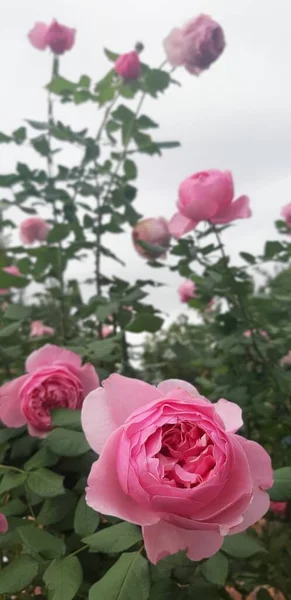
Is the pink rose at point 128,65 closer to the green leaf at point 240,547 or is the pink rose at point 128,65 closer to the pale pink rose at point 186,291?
the pale pink rose at point 186,291

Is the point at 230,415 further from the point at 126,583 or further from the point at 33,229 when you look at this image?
the point at 33,229

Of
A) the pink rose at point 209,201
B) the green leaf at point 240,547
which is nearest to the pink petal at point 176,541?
the green leaf at point 240,547

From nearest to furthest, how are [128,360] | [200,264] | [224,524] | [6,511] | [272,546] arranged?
[224,524] < [6,511] < [272,546] < [200,264] < [128,360]

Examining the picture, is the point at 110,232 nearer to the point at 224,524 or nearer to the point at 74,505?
the point at 74,505

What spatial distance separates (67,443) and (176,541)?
0.19 m

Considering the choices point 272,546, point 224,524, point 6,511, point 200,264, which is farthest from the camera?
point 200,264

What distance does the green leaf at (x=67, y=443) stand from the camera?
1.71 feet

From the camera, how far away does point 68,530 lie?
0.58 m

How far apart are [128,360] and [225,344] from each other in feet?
0.67

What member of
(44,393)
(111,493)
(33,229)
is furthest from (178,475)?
(33,229)

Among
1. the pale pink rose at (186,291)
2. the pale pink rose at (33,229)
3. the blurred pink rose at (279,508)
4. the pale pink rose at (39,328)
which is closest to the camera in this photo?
the blurred pink rose at (279,508)

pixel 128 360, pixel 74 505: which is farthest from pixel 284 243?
pixel 74 505

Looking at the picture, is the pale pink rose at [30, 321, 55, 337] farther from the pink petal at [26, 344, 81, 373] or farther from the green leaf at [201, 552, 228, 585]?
the green leaf at [201, 552, 228, 585]

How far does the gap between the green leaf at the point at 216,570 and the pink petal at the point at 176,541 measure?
8cm
